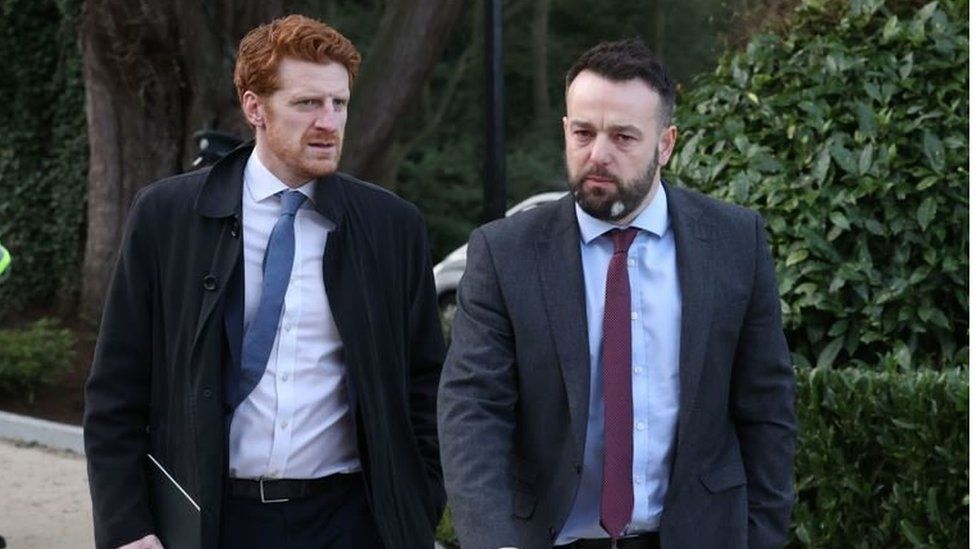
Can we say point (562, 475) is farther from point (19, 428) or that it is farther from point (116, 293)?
point (19, 428)

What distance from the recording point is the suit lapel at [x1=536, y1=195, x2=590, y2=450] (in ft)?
11.1

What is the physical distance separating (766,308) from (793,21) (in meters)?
3.68

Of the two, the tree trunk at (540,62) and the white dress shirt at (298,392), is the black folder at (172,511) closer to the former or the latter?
the white dress shirt at (298,392)

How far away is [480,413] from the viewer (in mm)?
3453

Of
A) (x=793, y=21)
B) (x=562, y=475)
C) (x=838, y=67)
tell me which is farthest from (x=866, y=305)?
(x=562, y=475)

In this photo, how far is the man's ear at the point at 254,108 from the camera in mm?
4047

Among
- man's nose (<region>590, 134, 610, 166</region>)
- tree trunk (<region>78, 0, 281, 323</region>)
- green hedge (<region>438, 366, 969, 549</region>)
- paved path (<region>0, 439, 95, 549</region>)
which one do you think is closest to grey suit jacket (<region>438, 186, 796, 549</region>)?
man's nose (<region>590, 134, 610, 166</region>)

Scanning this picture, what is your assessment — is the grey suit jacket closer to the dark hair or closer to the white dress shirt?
the dark hair

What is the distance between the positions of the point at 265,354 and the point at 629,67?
1040 mm

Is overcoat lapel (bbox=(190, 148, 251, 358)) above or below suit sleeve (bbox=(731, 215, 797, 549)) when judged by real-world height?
above

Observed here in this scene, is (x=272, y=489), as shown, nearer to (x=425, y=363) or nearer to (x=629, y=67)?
(x=425, y=363)

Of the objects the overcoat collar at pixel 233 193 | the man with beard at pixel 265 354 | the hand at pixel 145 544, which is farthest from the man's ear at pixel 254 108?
the hand at pixel 145 544

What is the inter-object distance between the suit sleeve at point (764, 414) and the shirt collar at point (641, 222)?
0.71 feet

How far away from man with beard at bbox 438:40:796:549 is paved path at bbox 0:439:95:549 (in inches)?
180
